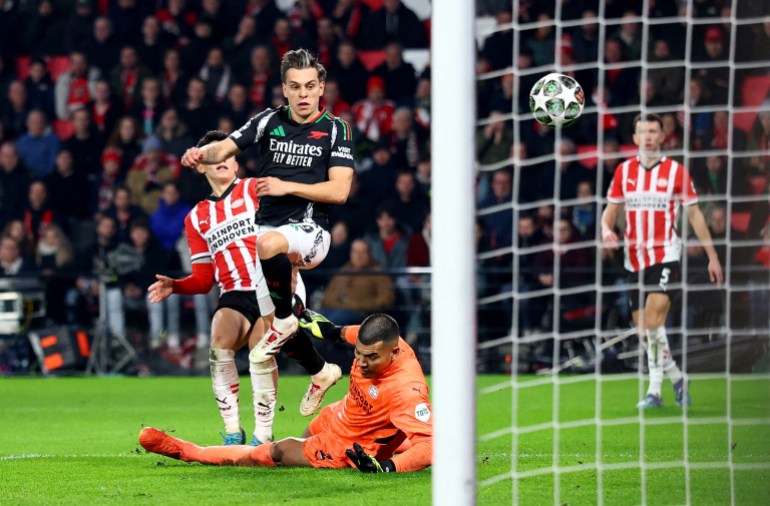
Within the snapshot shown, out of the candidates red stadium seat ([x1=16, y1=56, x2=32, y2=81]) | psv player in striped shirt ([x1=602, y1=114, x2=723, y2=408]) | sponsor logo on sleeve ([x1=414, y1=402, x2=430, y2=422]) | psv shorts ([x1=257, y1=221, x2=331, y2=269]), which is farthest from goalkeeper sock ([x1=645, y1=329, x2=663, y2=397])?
red stadium seat ([x1=16, y1=56, x2=32, y2=81])

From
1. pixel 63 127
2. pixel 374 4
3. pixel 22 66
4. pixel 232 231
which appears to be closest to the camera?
pixel 232 231

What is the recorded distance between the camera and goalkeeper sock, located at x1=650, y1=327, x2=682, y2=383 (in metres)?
9.25

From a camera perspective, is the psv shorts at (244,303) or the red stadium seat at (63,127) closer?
the psv shorts at (244,303)

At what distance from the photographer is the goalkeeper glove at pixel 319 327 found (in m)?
6.42

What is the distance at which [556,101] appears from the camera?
7246 mm

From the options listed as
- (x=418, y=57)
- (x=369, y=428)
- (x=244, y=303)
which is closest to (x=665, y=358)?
(x=244, y=303)

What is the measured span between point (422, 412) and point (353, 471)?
0.52 m

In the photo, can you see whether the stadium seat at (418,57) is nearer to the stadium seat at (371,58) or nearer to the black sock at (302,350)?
the stadium seat at (371,58)

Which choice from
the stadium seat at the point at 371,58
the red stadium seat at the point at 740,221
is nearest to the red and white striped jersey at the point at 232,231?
the red stadium seat at the point at 740,221

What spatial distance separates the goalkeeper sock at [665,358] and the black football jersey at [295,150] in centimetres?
384

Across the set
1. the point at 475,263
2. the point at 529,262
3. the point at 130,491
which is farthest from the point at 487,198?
the point at 475,263

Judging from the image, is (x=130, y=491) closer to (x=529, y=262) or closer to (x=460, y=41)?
(x=460, y=41)

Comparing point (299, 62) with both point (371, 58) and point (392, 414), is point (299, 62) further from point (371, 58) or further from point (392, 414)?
point (371, 58)

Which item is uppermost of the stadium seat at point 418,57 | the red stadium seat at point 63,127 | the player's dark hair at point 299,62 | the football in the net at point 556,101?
the stadium seat at point 418,57
